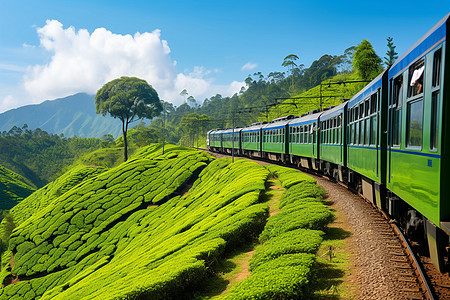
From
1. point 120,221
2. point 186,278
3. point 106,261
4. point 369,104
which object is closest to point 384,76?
point 369,104

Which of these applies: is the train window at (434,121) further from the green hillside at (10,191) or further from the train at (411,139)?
the green hillside at (10,191)

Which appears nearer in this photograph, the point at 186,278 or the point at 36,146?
the point at 186,278

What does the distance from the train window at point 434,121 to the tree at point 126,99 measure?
2679 inches

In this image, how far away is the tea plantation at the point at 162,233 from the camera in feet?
29.5

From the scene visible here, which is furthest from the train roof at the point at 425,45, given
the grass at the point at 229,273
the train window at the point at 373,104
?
the grass at the point at 229,273

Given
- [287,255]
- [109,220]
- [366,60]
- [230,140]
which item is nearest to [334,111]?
[287,255]

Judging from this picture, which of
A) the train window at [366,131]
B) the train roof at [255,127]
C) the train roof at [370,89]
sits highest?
the train roof at [370,89]

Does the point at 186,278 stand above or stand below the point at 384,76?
below

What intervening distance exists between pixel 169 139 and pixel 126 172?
291 ft

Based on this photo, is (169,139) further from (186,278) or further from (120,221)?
(186,278)

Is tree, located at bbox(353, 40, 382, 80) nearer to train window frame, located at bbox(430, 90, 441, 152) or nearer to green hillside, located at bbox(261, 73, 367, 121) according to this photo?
green hillside, located at bbox(261, 73, 367, 121)

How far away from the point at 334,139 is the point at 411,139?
39.5 ft

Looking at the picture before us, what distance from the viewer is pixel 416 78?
656 cm

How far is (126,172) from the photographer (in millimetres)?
54188
